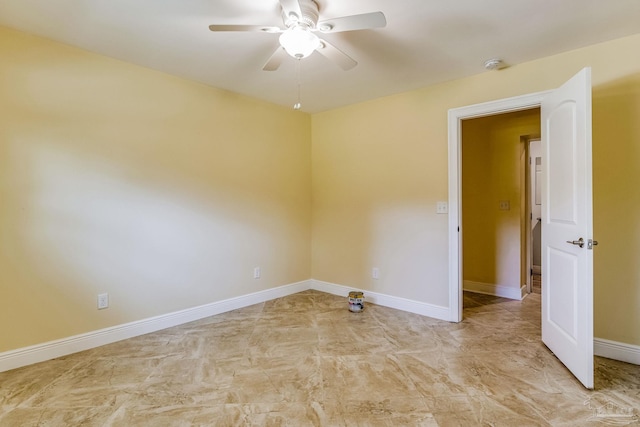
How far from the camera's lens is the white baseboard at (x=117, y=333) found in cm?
222

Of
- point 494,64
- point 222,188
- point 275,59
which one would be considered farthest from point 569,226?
point 222,188

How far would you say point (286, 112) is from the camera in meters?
3.96

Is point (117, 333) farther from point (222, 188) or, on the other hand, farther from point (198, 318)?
point (222, 188)

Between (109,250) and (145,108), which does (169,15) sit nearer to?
(145,108)

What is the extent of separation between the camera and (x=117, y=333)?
8.64ft

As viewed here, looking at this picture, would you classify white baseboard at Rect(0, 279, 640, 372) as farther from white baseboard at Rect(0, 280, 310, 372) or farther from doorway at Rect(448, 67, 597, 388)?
doorway at Rect(448, 67, 597, 388)

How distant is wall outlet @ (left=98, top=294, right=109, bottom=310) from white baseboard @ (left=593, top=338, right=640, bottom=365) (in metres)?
3.83

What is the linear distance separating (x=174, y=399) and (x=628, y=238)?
127 inches

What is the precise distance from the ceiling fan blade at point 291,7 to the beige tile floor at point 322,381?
2.13 meters

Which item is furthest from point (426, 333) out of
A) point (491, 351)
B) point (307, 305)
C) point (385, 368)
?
point (307, 305)

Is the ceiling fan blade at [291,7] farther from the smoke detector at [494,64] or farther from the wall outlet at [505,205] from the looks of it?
the wall outlet at [505,205]

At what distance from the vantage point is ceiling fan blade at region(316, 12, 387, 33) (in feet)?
5.24

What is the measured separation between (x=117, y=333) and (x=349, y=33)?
9.66 feet

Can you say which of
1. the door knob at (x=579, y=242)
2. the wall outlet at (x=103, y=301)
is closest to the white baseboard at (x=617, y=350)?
the door knob at (x=579, y=242)
